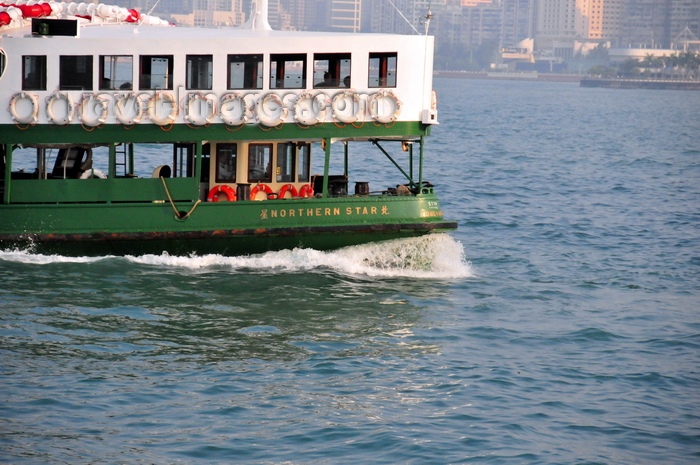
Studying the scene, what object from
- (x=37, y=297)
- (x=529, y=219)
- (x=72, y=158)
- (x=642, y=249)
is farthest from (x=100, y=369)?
(x=529, y=219)

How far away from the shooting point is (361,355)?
61.9 feet

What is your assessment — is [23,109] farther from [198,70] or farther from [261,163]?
[261,163]

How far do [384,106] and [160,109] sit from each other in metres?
4.33

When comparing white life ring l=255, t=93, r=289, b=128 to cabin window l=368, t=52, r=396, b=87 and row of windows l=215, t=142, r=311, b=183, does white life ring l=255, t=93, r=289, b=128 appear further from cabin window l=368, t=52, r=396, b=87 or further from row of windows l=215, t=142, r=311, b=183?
cabin window l=368, t=52, r=396, b=87

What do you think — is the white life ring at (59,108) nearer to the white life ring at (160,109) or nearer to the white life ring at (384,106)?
the white life ring at (160,109)

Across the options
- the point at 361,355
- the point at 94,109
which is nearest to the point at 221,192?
the point at 94,109

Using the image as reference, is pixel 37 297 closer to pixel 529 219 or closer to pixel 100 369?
pixel 100 369

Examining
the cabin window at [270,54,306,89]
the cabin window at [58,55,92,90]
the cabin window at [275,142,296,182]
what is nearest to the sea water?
the cabin window at [275,142,296,182]

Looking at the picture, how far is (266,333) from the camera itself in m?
19.8

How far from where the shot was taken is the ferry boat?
2356 cm

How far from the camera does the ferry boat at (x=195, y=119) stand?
77.3 feet

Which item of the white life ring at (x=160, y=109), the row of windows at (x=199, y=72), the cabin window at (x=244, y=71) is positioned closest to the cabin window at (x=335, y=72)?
the row of windows at (x=199, y=72)

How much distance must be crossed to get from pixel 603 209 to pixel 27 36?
20798mm

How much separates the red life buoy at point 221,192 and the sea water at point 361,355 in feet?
3.95
